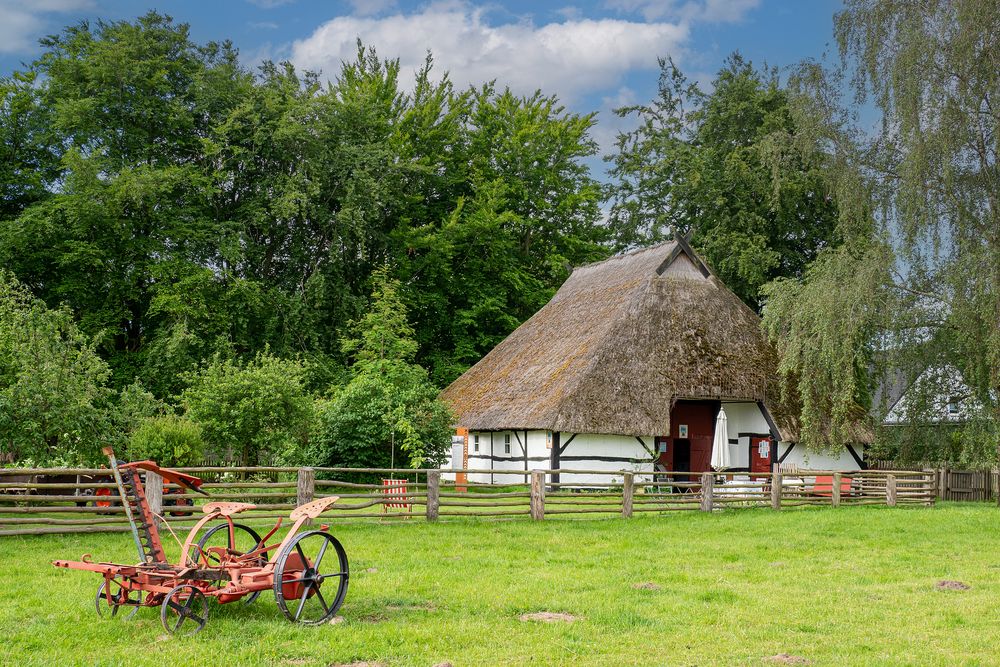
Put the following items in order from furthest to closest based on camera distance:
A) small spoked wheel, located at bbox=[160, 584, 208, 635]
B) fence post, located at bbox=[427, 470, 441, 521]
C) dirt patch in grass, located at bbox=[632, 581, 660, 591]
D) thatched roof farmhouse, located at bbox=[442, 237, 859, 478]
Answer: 1. thatched roof farmhouse, located at bbox=[442, 237, 859, 478]
2. fence post, located at bbox=[427, 470, 441, 521]
3. dirt patch in grass, located at bbox=[632, 581, 660, 591]
4. small spoked wheel, located at bbox=[160, 584, 208, 635]

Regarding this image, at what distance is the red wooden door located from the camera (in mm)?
25297

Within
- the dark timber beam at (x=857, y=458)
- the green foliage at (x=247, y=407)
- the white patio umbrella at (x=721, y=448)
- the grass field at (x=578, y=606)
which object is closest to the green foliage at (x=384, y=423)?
the green foliage at (x=247, y=407)

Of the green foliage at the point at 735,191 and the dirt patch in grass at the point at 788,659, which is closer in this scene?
the dirt patch in grass at the point at 788,659

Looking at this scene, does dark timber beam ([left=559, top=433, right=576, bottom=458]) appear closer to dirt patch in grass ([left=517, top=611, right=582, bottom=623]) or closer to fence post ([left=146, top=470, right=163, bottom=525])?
fence post ([left=146, top=470, right=163, bottom=525])

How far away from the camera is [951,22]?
18.9m

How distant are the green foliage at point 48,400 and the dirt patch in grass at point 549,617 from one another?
9.27 m

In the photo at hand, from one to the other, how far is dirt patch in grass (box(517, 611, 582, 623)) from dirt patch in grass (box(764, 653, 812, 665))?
1.84 metres

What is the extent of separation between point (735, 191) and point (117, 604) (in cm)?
3002

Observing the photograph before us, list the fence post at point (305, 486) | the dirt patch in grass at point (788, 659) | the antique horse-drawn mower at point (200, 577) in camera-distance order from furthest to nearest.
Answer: the fence post at point (305, 486)
the antique horse-drawn mower at point (200, 577)
the dirt patch in grass at point (788, 659)

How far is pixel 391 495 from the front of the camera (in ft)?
52.0

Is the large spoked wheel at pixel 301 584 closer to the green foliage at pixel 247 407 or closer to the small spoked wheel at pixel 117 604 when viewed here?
the small spoked wheel at pixel 117 604

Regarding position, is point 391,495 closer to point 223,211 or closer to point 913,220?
point 913,220

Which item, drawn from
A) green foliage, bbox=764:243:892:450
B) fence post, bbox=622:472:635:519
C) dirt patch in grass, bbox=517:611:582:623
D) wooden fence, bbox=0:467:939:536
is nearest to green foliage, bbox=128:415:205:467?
wooden fence, bbox=0:467:939:536

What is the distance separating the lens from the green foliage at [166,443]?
16.8m
